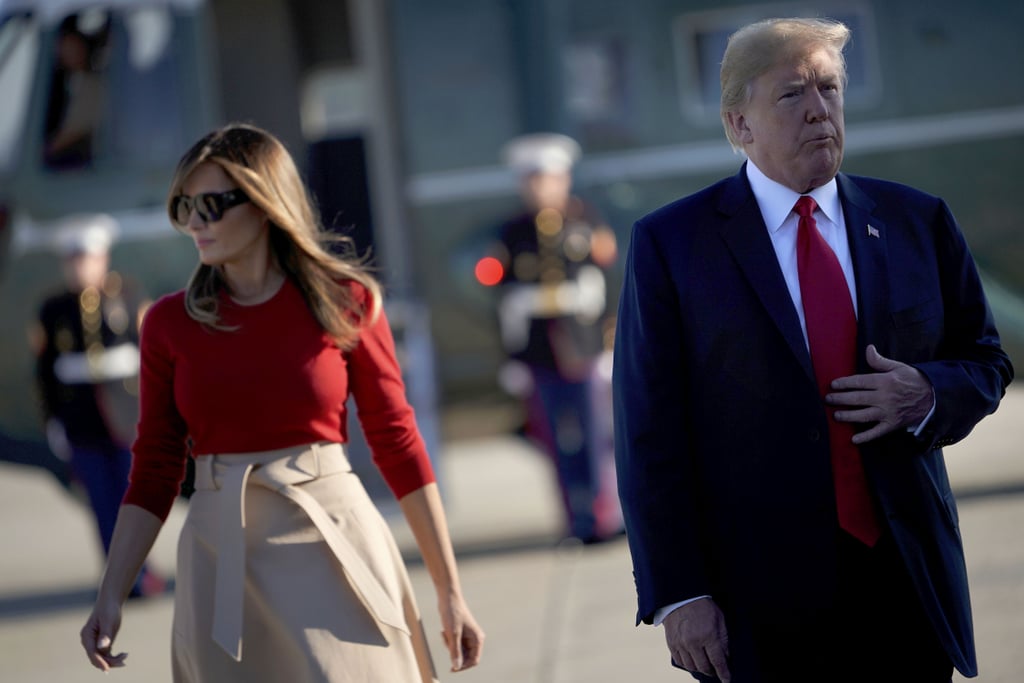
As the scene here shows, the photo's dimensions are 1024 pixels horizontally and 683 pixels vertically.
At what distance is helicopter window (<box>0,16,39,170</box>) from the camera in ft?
22.8

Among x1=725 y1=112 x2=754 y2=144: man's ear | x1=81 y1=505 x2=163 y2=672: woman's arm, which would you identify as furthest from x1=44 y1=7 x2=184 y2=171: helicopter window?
x1=725 y1=112 x2=754 y2=144: man's ear

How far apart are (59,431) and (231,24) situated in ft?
8.62

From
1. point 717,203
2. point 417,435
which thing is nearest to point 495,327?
point 417,435

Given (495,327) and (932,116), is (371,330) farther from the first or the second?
(932,116)

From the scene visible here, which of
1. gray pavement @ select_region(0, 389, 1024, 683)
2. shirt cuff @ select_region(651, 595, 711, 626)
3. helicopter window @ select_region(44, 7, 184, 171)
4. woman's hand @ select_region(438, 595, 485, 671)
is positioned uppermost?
helicopter window @ select_region(44, 7, 184, 171)

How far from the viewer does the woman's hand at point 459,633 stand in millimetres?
2676

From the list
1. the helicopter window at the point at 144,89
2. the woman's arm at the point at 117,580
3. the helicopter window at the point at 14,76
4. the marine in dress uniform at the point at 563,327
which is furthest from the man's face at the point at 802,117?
the helicopter window at the point at 14,76

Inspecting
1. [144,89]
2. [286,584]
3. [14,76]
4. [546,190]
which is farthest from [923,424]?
[14,76]

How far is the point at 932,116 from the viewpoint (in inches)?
279

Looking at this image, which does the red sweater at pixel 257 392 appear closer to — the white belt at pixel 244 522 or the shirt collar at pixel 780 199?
the white belt at pixel 244 522

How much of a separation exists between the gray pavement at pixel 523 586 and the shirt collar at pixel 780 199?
2169mm

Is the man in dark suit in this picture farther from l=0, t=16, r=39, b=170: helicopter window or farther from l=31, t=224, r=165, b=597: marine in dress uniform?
l=0, t=16, r=39, b=170: helicopter window

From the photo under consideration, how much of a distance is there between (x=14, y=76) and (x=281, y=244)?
473 cm

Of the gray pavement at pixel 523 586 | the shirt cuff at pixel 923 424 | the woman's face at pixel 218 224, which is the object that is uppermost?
the woman's face at pixel 218 224
